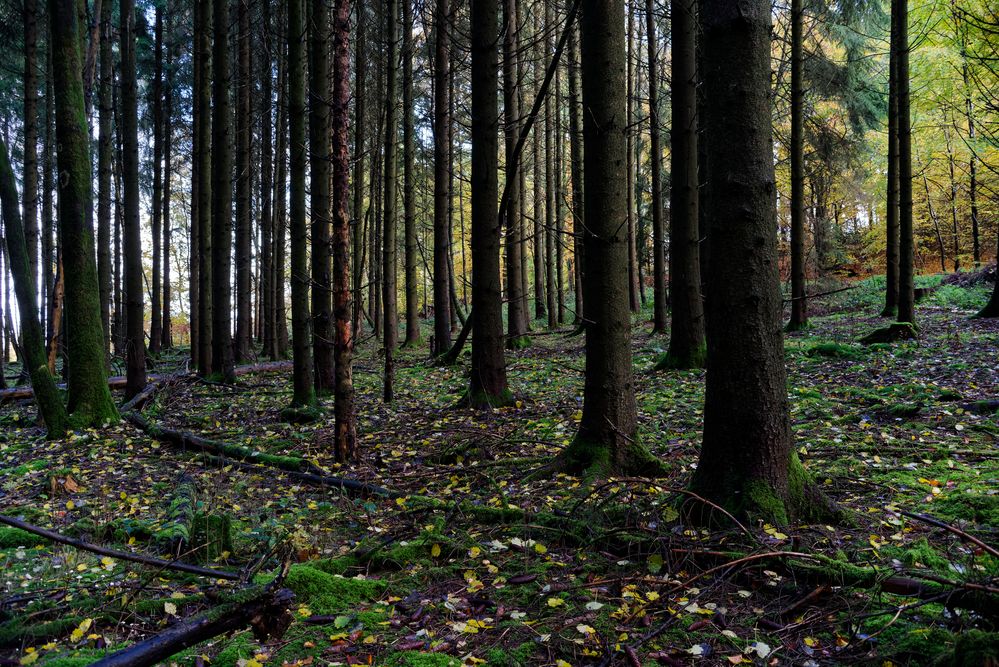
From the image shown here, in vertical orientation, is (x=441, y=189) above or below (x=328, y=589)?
above

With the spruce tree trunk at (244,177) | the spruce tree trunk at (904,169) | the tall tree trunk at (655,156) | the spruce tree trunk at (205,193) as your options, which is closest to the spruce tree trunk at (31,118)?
the spruce tree trunk at (205,193)

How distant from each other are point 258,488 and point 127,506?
1.04 m

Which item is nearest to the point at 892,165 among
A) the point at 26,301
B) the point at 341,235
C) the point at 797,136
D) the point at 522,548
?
the point at 797,136

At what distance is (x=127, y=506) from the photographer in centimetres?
502

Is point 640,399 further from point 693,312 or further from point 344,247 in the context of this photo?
point 344,247

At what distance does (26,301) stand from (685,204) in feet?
29.8

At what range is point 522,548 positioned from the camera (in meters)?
3.62

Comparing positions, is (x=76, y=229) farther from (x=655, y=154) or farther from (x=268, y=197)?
(x=655, y=154)

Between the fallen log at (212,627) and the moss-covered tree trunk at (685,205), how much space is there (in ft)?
25.9

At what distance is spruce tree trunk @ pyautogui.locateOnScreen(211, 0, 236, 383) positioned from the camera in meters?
10.2

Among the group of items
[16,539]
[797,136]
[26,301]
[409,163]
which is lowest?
[16,539]

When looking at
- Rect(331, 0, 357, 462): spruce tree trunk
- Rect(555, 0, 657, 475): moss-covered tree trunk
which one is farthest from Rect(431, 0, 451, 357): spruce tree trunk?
Rect(555, 0, 657, 475): moss-covered tree trunk

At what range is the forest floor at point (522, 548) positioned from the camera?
8.11 feet

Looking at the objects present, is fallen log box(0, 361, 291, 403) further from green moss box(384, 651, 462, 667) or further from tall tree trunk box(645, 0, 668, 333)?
green moss box(384, 651, 462, 667)
